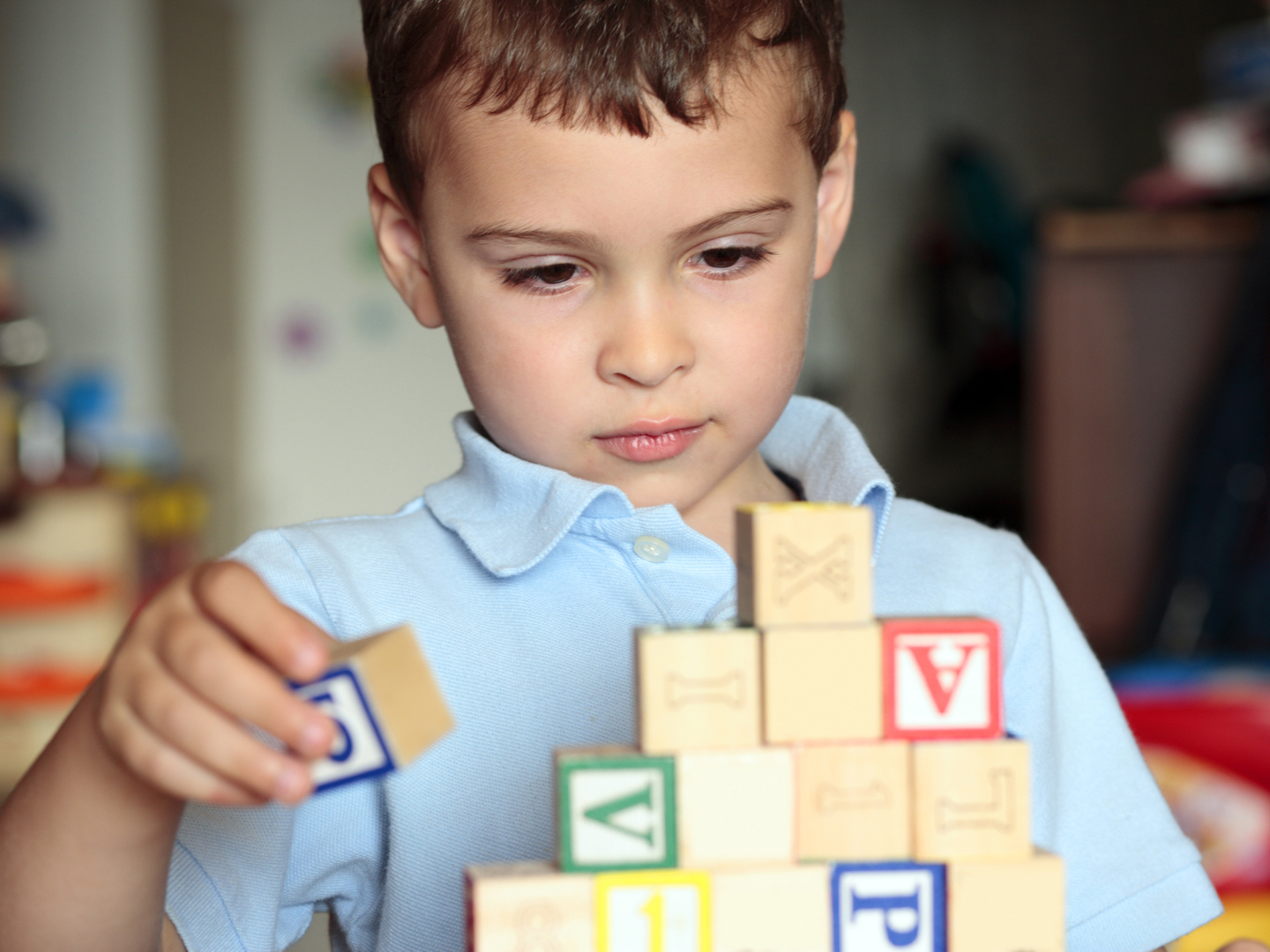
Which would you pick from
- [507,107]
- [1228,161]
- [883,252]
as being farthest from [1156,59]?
[507,107]

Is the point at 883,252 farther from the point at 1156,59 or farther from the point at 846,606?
the point at 846,606

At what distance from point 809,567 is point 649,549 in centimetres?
26

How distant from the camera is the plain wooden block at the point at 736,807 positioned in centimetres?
43

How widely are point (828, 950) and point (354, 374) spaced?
143 inches

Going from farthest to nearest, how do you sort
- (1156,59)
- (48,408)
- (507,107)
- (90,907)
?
(1156,59), (48,408), (507,107), (90,907)

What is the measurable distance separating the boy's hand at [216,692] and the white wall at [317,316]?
343 cm

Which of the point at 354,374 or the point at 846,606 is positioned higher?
the point at 354,374

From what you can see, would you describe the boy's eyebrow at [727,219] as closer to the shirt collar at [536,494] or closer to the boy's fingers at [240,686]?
the shirt collar at [536,494]

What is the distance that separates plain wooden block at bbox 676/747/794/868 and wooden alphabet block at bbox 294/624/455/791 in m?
0.08

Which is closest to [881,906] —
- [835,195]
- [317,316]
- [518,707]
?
[518,707]

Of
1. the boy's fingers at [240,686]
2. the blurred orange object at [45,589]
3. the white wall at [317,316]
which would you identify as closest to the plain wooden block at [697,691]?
the boy's fingers at [240,686]

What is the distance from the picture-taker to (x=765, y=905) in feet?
1.40

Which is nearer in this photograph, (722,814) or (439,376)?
(722,814)

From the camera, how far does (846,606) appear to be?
1.45 ft
